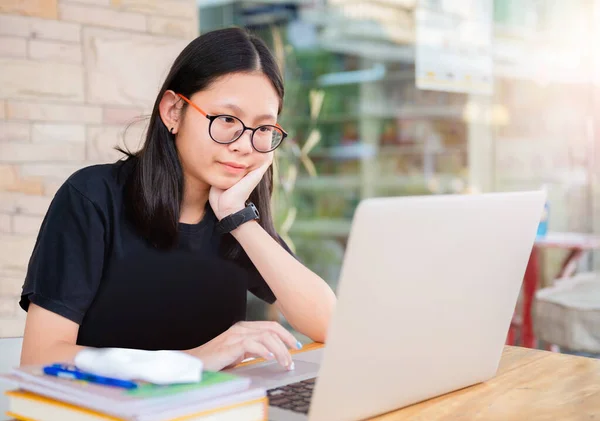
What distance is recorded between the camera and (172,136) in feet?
4.73

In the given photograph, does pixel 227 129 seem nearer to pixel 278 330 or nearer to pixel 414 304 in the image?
pixel 278 330

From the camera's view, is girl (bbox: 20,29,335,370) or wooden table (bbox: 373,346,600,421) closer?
wooden table (bbox: 373,346,600,421)

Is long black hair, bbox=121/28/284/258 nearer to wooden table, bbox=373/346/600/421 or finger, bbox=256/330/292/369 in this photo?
finger, bbox=256/330/292/369

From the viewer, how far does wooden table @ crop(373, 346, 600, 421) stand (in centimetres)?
90

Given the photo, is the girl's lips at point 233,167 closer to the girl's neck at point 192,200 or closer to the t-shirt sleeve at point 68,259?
the girl's neck at point 192,200

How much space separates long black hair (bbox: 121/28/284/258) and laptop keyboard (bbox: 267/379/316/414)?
519mm

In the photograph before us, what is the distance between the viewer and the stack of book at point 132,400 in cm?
69

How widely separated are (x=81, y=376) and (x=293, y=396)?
0.26 metres

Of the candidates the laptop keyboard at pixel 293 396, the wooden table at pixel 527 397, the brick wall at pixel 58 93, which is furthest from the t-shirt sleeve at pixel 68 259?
the brick wall at pixel 58 93

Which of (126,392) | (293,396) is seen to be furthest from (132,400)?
(293,396)

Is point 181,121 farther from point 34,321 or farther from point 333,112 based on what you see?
point 333,112

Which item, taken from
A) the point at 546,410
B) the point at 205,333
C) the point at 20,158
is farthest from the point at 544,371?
the point at 20,158

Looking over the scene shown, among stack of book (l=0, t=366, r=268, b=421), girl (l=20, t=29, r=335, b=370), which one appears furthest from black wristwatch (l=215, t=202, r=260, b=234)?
stack of book (l=0, t=366, r=268, b=421)

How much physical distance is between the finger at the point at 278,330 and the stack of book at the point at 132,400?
23 cm
